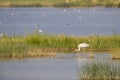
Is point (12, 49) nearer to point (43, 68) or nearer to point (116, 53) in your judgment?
point (43, 68)

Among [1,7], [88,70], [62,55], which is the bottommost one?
[1,7]

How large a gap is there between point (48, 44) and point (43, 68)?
3991 millimetres

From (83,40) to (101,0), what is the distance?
49410mm

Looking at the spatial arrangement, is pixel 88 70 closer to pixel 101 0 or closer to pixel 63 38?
pixel 63 38

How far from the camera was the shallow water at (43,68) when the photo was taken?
22.0m

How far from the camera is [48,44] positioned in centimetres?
2769

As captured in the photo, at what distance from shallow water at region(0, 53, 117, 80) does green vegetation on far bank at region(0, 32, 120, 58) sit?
0.50 metres

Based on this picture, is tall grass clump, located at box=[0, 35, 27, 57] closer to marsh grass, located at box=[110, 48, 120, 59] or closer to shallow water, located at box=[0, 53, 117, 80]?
shallow water, located at box=[0, 53, 117, 80]

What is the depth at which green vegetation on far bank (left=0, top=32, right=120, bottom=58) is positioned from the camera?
85.5ft

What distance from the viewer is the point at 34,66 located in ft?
80.0

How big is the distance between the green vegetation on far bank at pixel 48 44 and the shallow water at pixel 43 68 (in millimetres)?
502

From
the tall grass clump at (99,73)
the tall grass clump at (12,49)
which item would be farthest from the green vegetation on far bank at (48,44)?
the tall grass clump at (99,73)

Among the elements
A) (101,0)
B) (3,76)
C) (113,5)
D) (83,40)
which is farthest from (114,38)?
(101,0)

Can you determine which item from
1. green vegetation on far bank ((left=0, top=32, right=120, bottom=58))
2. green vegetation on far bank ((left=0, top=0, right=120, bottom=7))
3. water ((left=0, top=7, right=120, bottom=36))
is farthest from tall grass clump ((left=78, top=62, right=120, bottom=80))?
green vegetation on far bank ((left=0, top=0, right=120, bottom=7))
